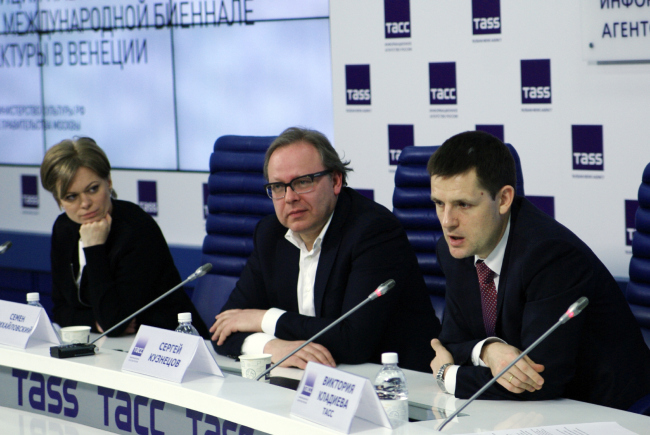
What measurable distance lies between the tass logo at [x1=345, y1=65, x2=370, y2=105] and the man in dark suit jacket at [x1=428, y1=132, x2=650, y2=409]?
190 centimetres

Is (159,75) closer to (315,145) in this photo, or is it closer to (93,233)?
(93,233)

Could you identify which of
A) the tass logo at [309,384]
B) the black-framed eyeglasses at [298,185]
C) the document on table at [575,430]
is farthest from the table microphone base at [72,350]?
the document on table at [575,430]

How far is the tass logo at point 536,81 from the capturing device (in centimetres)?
336

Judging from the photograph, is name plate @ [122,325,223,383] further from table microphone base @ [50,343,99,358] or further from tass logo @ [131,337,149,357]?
table microphone base @ [50,343,99,358]

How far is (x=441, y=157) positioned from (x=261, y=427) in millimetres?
788

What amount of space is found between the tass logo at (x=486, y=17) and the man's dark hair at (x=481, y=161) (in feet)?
5.17

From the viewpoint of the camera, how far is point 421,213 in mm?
2887

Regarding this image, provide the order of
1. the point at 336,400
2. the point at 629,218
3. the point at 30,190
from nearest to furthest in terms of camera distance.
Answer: the point at 336,400
the point at 629,218
the point at 30,190

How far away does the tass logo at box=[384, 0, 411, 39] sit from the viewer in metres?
3.79

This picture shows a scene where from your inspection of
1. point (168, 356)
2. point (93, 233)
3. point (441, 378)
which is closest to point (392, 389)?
point (441, 378)

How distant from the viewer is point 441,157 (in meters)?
2.06

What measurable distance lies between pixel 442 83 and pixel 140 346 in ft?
6.93

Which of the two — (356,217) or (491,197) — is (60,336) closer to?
(356,217)

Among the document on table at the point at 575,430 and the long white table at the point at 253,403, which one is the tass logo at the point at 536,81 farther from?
the document on table at the point at 575,430
